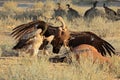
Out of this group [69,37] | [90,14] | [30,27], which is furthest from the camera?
[90,14]

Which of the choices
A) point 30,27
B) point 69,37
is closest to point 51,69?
point 69,37

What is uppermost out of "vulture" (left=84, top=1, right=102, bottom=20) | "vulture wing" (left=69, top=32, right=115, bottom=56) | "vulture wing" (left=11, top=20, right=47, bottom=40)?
"vulture wing" (left=11, top=20, right=47, bottom=40)

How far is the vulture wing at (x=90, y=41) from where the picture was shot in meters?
12.7

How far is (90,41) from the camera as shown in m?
12.8

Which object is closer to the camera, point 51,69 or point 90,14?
point 51,69

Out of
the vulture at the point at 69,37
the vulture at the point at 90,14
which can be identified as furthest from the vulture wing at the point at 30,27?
the vulture at the point at 90,14

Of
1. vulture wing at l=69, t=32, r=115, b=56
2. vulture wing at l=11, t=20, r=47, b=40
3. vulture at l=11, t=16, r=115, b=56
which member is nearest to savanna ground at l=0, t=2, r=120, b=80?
vulture wing at l=69, t=32, r=115, b=56

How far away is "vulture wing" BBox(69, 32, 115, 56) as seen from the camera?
1267 centimetres

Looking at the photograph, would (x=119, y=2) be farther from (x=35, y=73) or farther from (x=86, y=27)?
(x=35, y=73)

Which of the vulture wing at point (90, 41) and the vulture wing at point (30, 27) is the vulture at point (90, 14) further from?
the vulture wing at point (30, 27)

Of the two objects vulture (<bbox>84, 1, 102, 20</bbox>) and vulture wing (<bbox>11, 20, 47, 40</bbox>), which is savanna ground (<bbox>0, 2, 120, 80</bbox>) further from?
vulture (<bbox>84, 1, 102, 20</bbox>)

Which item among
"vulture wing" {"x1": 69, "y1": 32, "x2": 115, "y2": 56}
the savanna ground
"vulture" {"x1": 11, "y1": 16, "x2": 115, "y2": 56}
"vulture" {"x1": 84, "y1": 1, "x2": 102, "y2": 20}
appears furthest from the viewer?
"vulture" {"x1": 84, "y1": 1, "x2": 102, "y2": 20}

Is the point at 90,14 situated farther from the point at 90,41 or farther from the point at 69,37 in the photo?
the point at 69,37

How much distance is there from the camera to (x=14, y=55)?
14250 mm
